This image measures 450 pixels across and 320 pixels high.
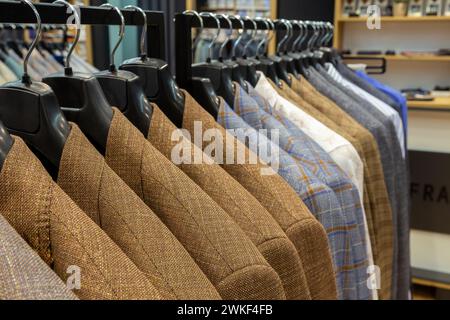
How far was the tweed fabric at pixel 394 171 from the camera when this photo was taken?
45.2 inches

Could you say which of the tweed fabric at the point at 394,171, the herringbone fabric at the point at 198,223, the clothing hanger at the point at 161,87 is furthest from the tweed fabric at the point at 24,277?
the tweed fabric at the point at 394,171

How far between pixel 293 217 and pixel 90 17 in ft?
1.20

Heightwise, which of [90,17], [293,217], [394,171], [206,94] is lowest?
[394,171]

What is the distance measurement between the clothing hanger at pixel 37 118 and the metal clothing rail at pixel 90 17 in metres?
0.08

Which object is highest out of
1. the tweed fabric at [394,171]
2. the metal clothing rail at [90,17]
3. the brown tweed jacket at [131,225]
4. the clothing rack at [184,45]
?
the metal clothing rail at [90,17]

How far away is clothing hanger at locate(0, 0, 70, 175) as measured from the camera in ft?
1.68

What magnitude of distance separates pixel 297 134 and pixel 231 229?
14.9 inches


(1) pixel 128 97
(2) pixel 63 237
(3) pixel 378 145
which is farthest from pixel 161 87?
(3) pixel 378 145

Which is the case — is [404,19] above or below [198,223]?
above

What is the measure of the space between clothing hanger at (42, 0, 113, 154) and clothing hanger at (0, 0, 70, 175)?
5 centimetres

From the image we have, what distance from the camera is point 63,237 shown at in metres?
0.38

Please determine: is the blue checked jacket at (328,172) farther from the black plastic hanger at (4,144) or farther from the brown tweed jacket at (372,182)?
the black plastic hanger at (4,144)
